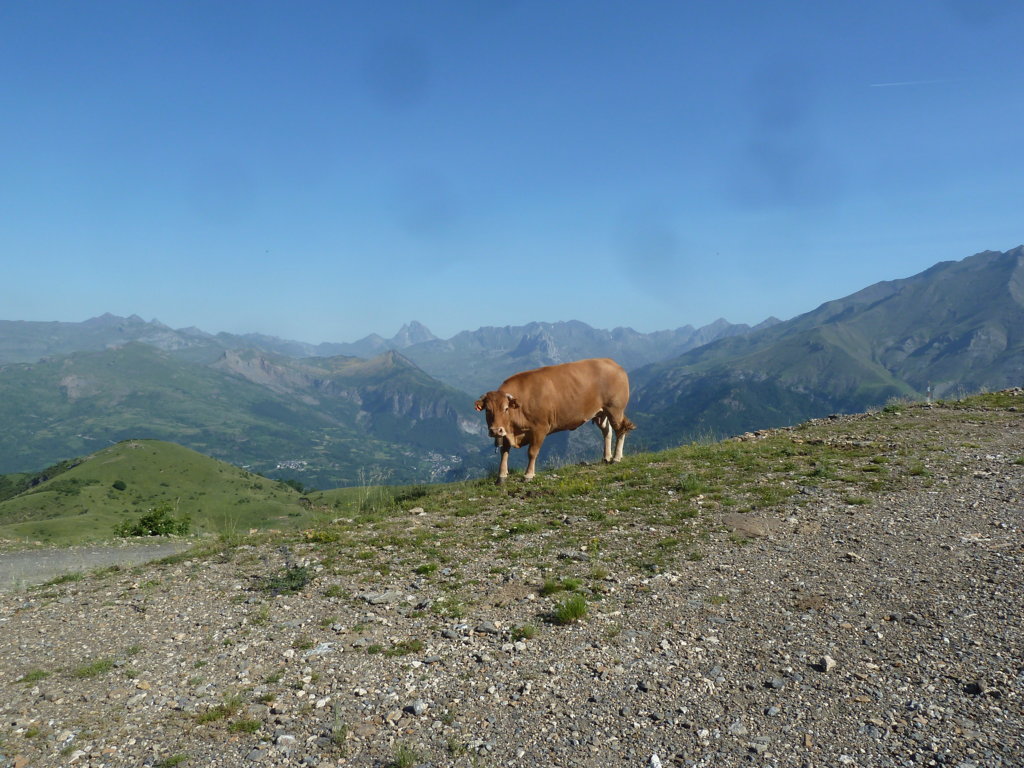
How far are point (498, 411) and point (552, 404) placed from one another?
88.5 inches

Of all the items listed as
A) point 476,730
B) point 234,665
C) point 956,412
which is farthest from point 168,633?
point 956,412

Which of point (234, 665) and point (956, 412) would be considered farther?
point (956, 412)

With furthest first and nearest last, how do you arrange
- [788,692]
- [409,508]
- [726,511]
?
[409,508] < [726,511] < [788,692]

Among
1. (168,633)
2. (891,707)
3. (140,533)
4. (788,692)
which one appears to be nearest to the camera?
(891,707)

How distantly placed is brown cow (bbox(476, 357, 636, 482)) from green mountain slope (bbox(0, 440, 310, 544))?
111 m

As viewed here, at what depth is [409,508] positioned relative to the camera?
16.7 m

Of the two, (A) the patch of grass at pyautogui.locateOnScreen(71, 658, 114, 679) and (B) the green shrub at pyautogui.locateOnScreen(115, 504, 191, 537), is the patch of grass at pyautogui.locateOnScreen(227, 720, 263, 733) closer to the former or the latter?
(A) the patch of grass at pyautogui.locateOnScreen(71, 658, 114, 679)

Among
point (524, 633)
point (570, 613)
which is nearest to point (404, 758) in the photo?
point (524, 633)

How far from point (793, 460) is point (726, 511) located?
564 cm

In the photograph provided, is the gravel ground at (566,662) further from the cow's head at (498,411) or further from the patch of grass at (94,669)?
the cow's head at (498,411)

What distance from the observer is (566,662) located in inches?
303

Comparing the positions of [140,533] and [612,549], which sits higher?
[612,549]

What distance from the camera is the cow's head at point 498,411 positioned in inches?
681

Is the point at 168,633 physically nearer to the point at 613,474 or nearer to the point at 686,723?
the point at 686,723
